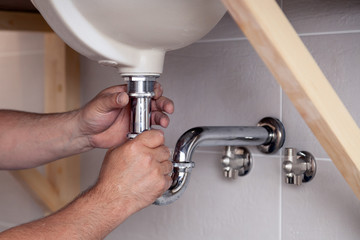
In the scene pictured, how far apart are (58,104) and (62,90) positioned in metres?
0.04

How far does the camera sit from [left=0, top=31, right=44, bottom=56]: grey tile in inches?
59.1

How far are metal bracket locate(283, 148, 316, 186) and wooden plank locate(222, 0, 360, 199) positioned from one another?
34 centimetres

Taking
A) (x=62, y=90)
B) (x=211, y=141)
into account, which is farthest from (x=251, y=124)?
(x=62, y=90)

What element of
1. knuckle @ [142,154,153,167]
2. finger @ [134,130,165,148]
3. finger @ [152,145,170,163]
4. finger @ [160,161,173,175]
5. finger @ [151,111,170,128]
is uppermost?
finger @ [151,111,170,128]

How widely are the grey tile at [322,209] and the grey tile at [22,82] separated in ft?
2.72

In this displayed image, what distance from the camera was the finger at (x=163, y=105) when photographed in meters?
0.94

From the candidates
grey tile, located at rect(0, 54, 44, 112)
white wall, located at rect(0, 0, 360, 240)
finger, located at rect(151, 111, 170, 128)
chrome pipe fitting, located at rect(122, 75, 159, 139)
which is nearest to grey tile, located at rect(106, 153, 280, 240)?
white wall, located at rect(0, 0, 360, 240)

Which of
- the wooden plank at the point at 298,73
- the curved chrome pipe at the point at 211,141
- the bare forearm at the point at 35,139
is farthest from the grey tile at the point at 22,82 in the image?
the wooden plank at the point at 298,73

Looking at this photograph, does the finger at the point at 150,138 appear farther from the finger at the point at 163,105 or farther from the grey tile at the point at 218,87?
the grey tile at the point at 218,87

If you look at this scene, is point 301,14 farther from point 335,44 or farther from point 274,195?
point 274,195

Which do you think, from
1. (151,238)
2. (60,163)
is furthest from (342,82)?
(60,163)

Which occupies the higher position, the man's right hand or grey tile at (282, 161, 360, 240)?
the man's right hand

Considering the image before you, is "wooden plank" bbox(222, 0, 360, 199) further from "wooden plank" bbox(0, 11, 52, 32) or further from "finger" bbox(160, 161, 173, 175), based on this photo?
"wooden plank" bbox(0, 11, 52, 32)

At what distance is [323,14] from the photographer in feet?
3.21
